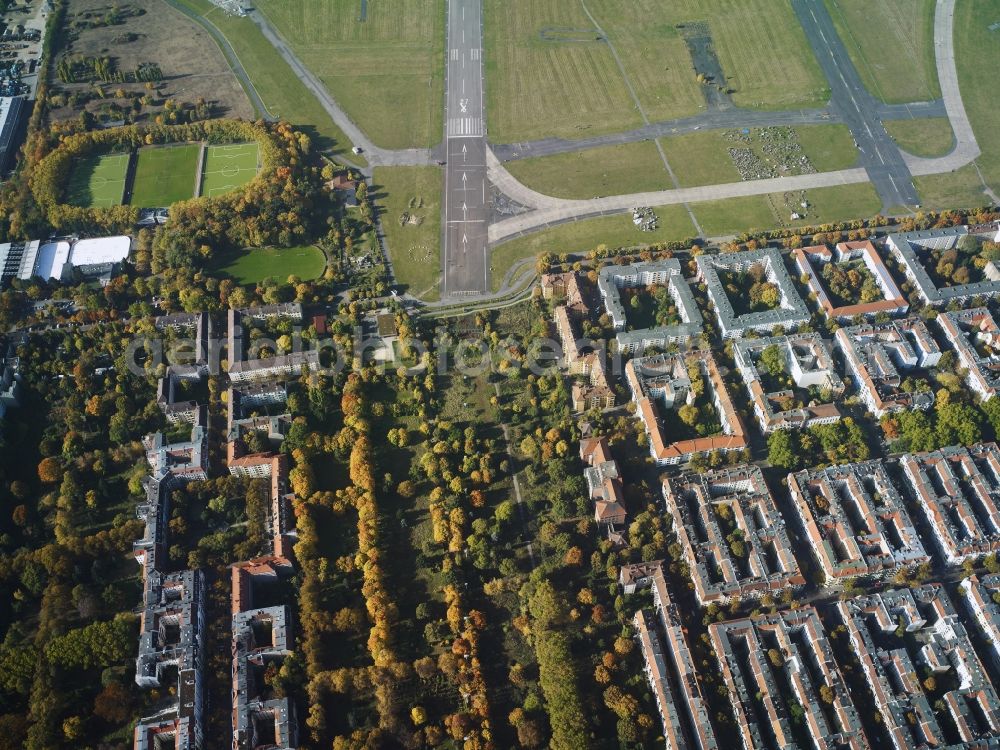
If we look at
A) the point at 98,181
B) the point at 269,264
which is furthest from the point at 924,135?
the point at 98,181

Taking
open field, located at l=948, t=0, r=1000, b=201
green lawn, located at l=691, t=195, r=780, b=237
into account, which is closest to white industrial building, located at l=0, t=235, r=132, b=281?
green lawn, located at l=691, t=195, r=780, b=237

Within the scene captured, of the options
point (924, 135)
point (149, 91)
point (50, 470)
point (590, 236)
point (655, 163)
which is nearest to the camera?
point (50, 470)

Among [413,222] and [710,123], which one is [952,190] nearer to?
[710,123]

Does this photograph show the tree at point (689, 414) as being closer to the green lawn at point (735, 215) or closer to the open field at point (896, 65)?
the green lawn at point (735, 215)

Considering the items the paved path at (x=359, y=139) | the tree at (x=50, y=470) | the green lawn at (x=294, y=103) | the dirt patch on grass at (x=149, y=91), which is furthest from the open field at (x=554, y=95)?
the tree at (x=50, y=470)

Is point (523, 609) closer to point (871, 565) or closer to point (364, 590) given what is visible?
point (364, 590)

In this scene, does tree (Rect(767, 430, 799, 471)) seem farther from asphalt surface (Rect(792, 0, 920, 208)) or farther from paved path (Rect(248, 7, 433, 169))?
paved path (Rect(248, 7, 433, 169))
